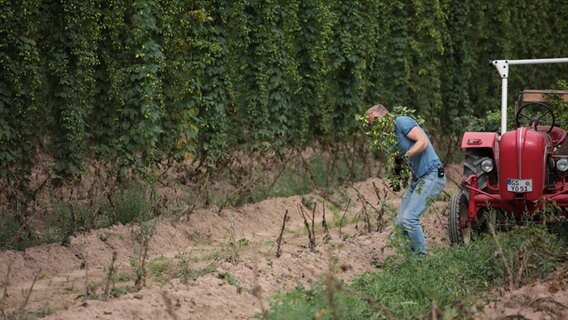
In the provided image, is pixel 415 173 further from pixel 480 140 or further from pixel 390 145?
pixel 480 140

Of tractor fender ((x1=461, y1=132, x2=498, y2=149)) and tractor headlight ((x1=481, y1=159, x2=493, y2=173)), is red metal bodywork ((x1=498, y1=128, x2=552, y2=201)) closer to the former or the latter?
tractor headlight ((x1=481, y1=159, x2=493, y2=173))

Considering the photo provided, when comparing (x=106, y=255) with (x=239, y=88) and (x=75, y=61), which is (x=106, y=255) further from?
(x=239, y=88)

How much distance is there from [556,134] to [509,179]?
4.42 feet

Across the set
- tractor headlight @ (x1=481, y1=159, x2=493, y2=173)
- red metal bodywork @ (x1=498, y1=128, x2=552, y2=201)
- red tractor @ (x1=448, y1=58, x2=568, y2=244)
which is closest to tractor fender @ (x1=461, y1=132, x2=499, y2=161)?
red tractor @ (x1=448, y1=58, x2=568, y2=244)

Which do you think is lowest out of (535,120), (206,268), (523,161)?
(206,268)

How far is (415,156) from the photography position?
10641mm

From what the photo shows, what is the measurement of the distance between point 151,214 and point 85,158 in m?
1.16

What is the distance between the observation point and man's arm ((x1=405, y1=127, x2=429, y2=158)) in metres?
10.4

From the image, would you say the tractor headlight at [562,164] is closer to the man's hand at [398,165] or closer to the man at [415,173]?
the man at [415,173]

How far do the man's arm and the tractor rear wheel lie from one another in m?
0.89

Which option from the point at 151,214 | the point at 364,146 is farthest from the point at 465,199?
the point at 364,146

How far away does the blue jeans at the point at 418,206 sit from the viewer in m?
10.4

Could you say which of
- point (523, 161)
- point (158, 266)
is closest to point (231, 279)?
point (158, 266)

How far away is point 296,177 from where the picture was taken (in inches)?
607
